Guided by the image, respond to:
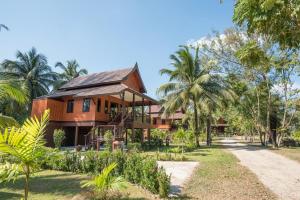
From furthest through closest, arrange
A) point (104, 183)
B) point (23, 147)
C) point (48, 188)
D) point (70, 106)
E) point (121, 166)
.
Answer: point (70, 106) → point (121, 166) → point (48, 188) → point (104, 183) → point (23, 147)

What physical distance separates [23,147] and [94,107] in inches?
721

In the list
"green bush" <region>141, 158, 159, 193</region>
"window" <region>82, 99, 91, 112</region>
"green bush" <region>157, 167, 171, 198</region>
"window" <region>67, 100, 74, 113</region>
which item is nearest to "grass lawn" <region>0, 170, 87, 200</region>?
"green bush" <region>141, 158, 159, 193</region>

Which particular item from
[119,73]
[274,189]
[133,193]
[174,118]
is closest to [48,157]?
[133,193]

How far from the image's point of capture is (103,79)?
2475cm

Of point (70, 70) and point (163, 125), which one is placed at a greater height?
point (70, 70)

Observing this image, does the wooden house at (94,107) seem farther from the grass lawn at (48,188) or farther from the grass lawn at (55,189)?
the grass lawn at (55,189)

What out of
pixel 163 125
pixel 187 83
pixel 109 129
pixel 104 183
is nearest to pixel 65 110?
pixel 109 129

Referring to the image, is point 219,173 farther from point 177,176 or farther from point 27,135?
point 27,135

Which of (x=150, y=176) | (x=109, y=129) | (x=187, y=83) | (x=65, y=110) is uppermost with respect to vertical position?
(x=187, y=83)

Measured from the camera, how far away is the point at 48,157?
4.21 meters

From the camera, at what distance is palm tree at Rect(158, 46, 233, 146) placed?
2453 cm

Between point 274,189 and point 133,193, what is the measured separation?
4469mm

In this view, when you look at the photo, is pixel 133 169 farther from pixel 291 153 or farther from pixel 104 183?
pixel 291 153

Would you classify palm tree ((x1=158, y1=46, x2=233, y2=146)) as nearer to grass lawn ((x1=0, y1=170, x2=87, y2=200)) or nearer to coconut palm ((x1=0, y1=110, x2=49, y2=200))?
grass lawn ((x1=0, y1=170, x2=87, y2=200))
